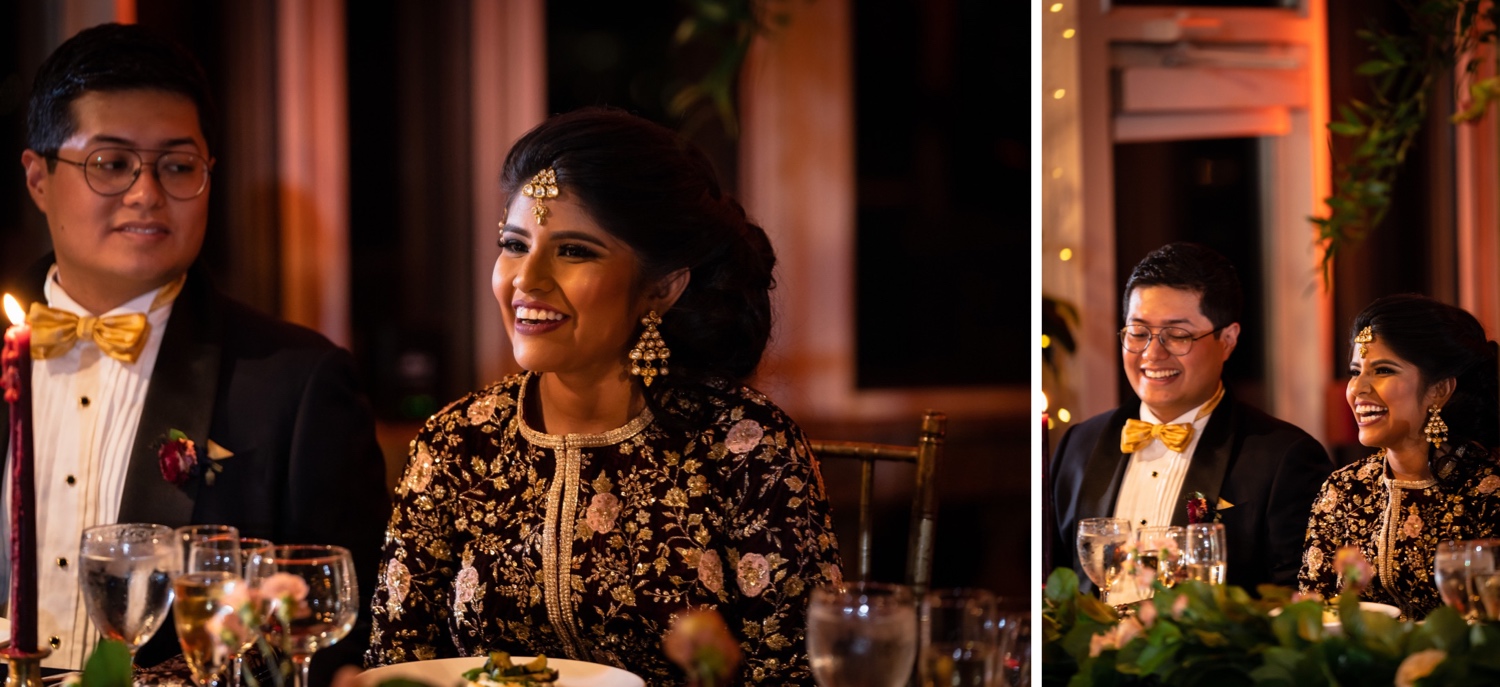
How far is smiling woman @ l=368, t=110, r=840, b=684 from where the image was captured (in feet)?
6.15

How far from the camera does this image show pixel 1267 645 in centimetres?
123

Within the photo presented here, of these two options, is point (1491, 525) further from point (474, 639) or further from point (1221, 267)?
point (474, 639)

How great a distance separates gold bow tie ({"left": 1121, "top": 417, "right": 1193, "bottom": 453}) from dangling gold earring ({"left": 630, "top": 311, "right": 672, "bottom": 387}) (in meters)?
0.71

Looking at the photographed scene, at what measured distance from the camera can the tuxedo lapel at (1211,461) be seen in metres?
1.42

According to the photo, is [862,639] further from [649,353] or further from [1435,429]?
[649,353]

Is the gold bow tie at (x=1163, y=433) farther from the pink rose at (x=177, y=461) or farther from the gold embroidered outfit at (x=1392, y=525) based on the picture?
the pink rose at (x=177, y=461)

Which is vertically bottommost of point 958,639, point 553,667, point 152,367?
point 553,667

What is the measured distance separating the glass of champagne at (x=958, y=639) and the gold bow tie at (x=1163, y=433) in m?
0.36

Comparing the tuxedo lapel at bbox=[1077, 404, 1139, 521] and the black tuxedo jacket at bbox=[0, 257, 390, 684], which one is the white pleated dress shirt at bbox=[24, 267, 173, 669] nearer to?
the black tuxedo jacket at bbox=[0, 257, 390, 684]

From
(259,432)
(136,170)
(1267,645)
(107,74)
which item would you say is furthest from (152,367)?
(1267,645)

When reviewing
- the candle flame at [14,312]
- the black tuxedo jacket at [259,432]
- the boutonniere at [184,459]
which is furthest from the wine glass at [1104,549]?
the boutonniere at [184,459]

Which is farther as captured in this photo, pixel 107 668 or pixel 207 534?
pixel 207 534

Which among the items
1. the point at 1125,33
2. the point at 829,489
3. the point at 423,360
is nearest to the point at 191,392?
the point at 423,360

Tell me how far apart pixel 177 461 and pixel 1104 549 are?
149 centimetres
